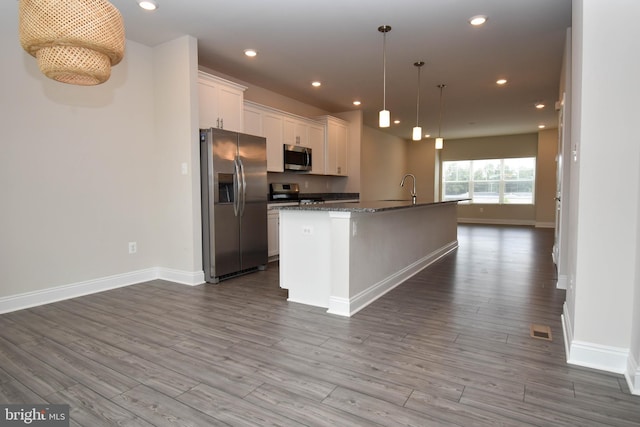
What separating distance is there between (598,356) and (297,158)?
4862 millimetres

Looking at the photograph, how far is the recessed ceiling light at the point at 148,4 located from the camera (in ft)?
10.3

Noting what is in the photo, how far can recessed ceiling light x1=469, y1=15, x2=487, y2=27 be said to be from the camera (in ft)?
11.3

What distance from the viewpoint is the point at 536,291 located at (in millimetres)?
3801

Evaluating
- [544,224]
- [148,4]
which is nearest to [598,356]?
[148,4]

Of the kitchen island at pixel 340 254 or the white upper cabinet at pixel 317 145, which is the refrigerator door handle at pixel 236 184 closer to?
the kitchen island at pixel 340 254

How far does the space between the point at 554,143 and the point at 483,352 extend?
9.87m

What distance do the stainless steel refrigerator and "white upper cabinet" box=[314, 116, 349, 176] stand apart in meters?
2.35

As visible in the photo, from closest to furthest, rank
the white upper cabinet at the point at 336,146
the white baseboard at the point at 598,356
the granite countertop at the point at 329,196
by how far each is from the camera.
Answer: the white baseboard at the point at 598,356 < the granite countertop at the point at 329,196 < the white upper cabinet at the point at 336,146

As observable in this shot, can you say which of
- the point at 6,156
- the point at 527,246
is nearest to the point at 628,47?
the point at 6,156

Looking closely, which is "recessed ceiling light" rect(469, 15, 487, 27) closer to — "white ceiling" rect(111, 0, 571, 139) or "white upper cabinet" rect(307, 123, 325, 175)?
"white ceiling" rect(111, 0, 571, 139)

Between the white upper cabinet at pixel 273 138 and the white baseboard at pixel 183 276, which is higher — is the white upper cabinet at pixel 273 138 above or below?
above

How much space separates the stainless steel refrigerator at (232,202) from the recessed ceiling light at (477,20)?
2701 mm

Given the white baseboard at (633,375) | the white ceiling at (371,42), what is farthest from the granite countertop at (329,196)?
the white baseboard at (633,375)

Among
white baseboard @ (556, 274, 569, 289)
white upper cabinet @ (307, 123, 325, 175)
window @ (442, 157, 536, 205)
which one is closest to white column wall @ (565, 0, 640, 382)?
white baseboard @ (556, 274, 569, 289)
